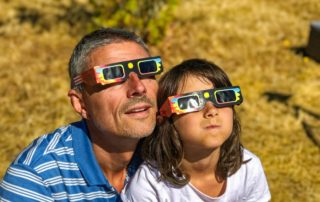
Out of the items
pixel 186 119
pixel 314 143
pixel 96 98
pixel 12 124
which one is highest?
pixel 96 98

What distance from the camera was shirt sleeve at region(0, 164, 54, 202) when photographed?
9.03 ft

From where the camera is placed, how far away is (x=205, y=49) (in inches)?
329

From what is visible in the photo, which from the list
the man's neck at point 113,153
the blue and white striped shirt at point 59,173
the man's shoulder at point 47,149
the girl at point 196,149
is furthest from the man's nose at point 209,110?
the man's shoulder at point 47,149

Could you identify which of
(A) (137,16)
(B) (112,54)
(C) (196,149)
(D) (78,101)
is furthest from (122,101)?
(A) (137,16)

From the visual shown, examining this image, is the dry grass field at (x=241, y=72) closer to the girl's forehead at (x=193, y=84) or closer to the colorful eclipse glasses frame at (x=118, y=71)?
the girl's forehead at (x=193, y=84)

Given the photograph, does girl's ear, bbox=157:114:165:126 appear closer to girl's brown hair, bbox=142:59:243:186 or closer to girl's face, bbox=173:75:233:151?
girl's brown hair, bbox=142:59:243:186

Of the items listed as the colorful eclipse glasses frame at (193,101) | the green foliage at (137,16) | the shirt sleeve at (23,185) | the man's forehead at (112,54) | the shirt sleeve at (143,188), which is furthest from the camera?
the green foliage at (137,16)

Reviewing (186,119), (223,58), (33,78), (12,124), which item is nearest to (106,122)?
(186,119)

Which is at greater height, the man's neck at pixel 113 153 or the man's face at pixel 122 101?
the man's face at pixel 122 101

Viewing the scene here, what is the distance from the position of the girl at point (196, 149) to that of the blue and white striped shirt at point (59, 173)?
0.30m

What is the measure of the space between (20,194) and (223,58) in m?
5.93

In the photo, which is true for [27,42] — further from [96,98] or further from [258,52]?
[96,98]

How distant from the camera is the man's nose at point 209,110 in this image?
302 centimetres

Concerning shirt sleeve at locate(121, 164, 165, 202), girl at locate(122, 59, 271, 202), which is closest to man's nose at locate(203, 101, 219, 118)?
girl at locate(122, 59, 271, 202)
